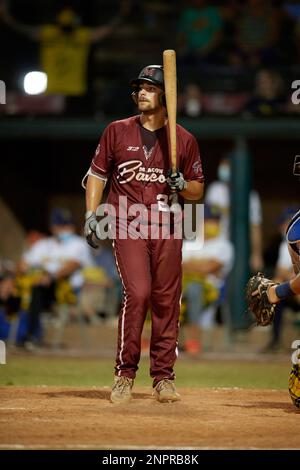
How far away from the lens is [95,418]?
19.0ft

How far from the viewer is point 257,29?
14.4 metres

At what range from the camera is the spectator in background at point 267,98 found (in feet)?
43.5

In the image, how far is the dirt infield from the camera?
5051 millimetres

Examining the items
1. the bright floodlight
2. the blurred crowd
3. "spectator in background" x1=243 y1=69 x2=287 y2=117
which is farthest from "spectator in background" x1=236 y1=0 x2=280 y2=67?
the bright floodlight

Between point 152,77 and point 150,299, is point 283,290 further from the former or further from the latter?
point 152,77

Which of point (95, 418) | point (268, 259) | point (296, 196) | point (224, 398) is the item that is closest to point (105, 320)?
point (268, 259)

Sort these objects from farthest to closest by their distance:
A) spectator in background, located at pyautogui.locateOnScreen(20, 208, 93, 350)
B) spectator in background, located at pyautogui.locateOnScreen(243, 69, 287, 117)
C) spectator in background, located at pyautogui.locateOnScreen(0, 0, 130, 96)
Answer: spectator in background, located at pyautogui.locateOnScreen(0, 0, 130, 96)
spectator in background, located at pyautogui.locateOnScreen(243, 69, 287, 117)
spectator in background, located at pyautogui.locateOnScreen(20, 208, 93, 350)

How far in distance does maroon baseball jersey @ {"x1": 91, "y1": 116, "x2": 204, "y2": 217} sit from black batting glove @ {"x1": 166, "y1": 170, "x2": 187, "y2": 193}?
7.0 inches

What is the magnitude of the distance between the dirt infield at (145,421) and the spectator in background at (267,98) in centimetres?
660

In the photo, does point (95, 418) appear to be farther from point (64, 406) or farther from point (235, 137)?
point (235, 137)

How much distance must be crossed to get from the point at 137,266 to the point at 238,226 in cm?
702

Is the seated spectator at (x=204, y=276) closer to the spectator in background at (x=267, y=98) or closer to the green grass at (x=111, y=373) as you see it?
the green grass at (x=111, y=373)

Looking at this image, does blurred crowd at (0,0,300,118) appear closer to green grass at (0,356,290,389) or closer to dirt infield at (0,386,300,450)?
green grass at (0,356,290,389)

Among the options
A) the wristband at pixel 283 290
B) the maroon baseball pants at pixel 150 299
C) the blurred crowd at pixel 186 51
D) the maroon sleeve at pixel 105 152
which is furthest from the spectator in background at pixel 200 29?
the wristband at pixel 283 290
